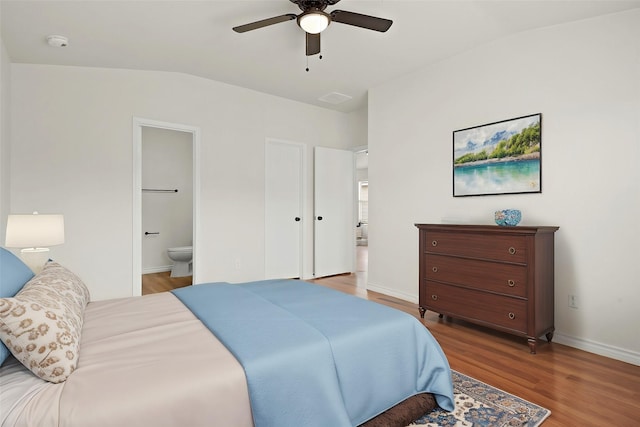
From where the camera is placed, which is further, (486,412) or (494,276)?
(494,276)

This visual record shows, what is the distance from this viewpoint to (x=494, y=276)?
9.08 feet

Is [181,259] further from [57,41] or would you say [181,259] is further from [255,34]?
[255,34]

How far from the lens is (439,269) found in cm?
320

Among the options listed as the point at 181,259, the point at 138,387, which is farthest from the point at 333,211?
the point at 138,387

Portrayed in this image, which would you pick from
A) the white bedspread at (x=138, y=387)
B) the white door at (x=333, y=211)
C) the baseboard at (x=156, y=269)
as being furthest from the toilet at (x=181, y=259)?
the white bedspread at (x=138, y=387)

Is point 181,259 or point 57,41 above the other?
point 57,41

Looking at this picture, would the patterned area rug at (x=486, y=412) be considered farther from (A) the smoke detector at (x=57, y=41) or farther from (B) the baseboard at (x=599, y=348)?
(A) the smoke detector at (x=57, y=41)

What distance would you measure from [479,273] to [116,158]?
12.4 feet

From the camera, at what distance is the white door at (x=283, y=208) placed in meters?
4.81

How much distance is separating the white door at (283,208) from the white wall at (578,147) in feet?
7.08

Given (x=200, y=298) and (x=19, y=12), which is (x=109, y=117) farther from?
(x=200, y=298)

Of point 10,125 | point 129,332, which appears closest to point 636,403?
point 129,332

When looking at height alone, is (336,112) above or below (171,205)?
above

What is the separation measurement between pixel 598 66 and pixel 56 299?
3691 mm
